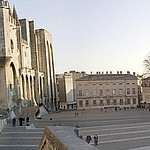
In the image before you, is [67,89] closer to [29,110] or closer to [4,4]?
[29,110]

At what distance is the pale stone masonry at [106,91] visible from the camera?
219 feet

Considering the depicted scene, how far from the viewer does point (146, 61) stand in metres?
39.9

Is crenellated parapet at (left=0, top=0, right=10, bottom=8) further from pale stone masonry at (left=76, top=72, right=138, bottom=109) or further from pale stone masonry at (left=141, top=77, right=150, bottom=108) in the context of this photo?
pale stone masonry at (left=141, top=77, right=150, bottom=108)

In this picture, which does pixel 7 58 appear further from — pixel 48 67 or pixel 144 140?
pixel 48 67

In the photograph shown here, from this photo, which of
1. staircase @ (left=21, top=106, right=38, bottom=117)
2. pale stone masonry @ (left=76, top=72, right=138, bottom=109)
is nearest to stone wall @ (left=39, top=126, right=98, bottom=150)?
staircase @ (left=21, top=106, right=38, bottom=117)

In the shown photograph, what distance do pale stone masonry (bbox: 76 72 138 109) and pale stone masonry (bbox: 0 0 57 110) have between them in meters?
8.50

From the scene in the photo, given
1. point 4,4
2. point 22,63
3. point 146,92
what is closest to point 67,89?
point 146,92

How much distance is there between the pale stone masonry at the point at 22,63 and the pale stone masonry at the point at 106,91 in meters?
8.50

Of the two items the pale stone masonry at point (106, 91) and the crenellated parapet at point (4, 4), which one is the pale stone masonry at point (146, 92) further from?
the crenellated parapet at point (4, 4)

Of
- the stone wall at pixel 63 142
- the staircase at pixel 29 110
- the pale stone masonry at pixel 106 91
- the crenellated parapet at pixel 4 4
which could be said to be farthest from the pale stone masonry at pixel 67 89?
the stone wall at pixel 63 142

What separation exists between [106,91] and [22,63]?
31728 millimetres

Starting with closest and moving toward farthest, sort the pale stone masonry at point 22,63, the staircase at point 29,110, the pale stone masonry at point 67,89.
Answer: the pale stone masonry at point 22,63
the staircase at point 29,110
the pale stone masonry at point 67,89

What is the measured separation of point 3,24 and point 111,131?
2017 centimetres

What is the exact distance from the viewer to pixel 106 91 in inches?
2685
